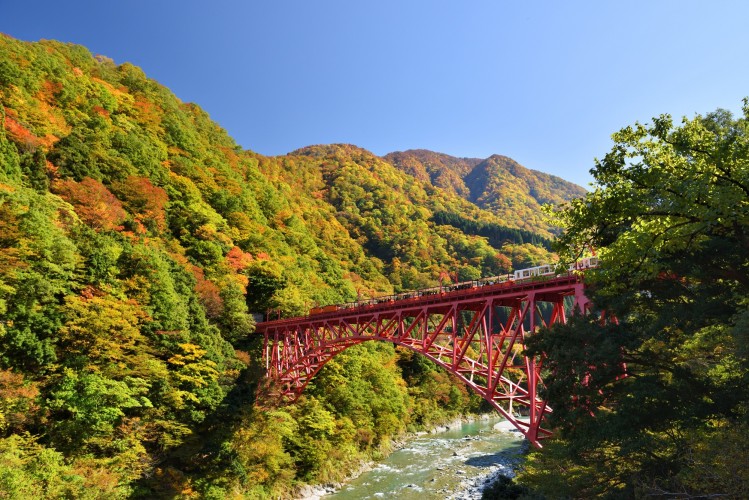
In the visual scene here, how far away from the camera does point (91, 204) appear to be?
24.2m

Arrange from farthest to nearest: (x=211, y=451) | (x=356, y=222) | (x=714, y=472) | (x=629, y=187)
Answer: (x=356, y=222), (x=211, y=451), (x=629, y=187), (x=714, y=472)

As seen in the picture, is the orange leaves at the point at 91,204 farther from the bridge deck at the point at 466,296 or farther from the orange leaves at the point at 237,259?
the bridge deck at the point at 466,296

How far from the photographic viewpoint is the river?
23.1m

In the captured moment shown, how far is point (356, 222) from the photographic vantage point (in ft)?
303

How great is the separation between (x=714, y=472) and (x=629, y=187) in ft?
18.2

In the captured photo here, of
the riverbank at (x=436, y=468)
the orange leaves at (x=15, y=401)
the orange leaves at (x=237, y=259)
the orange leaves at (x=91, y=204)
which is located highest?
the orange leaves at (x=91, y=204)

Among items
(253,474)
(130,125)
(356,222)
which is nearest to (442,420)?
(253,474)

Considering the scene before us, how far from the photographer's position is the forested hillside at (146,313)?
1502cm

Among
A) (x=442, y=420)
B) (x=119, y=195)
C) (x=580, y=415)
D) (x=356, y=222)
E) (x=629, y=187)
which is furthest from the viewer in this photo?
(x=356, y=222)

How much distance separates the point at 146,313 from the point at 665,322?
814 inches

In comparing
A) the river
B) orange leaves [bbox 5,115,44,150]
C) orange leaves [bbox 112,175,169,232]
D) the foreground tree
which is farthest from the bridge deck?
orange leaves [bbox 5,115,44,150]

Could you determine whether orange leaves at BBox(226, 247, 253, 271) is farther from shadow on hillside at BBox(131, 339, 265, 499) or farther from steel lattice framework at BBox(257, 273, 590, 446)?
shadow on hillside at BBox(131, 339, 265, 499)

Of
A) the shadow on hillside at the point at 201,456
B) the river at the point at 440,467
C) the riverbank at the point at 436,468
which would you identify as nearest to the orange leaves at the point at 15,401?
the shadow on hillside at the point at 201,456

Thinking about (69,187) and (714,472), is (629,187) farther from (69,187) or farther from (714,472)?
(69,187)
